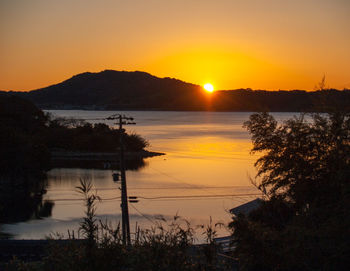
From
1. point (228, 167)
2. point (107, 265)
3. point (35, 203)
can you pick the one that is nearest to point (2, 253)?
point (107, 265)

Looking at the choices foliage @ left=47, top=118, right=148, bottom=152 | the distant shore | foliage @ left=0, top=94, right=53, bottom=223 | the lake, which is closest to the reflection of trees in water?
foliage @ left=0, top=94, right=53, bottom=223

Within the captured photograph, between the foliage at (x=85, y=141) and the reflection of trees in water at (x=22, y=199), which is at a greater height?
the foliage at (x=85, y=141)

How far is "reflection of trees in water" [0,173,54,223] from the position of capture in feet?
77.8

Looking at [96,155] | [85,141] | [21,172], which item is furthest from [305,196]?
[85,141]

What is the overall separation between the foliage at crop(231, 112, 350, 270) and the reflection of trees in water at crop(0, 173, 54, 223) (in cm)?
1408

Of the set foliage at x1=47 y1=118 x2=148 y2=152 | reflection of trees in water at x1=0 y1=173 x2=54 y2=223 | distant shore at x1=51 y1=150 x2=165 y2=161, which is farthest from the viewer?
foliage at x1=47 y1=118 x2=148 y2=152

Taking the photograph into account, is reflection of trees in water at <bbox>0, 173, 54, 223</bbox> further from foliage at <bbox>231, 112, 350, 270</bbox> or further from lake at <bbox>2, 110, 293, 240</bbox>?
foliage at <bbox>231, 112, 350, 270</bbox>

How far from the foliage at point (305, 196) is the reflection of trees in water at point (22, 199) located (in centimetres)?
1408

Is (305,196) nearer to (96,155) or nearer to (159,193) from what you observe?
(159,193)

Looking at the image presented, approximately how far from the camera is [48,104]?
196 metres

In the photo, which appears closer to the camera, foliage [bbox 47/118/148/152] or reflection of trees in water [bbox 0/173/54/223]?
reflection of trees in water [bbox 0/173/54/223]

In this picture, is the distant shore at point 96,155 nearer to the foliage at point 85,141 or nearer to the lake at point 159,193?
the foliage at point 85,141

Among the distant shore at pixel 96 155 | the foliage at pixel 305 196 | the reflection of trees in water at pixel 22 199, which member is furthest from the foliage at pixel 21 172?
the foliage at pixel 305 196

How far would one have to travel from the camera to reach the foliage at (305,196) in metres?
7.88
